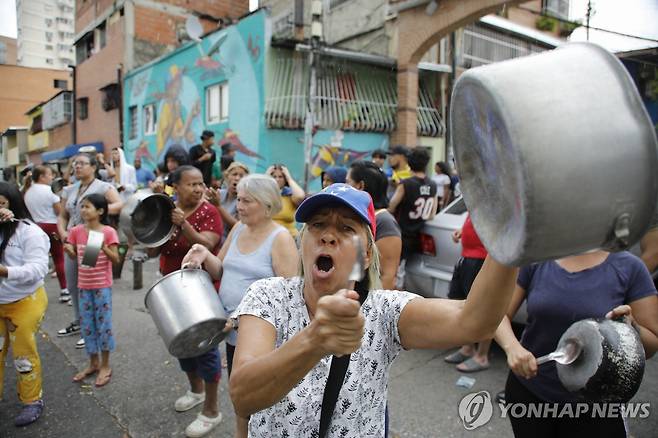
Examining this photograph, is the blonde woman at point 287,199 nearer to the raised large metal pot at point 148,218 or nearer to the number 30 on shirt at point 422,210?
the number 30 on shirt at point 422,210

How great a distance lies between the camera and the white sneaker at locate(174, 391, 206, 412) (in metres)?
3.43

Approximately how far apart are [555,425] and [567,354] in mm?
489

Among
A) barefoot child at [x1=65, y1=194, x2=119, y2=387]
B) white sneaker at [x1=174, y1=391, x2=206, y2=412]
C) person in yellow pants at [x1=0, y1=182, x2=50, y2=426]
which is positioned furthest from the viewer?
barefoot child at [x1=65, y1=194, x2=119, y2=387]

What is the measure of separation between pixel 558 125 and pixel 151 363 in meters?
4.39

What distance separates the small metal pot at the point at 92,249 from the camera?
3738 mm

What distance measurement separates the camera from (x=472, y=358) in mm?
4023

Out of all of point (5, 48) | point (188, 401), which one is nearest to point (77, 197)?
point (188, 401)

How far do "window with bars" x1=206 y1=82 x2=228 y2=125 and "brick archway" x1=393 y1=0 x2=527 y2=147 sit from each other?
16.6 feet

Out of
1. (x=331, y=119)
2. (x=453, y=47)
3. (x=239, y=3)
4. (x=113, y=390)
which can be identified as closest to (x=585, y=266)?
(x=113, y=390)

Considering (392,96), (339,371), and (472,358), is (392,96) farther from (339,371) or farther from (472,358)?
(339,371)

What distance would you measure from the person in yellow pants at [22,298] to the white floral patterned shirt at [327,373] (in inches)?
103

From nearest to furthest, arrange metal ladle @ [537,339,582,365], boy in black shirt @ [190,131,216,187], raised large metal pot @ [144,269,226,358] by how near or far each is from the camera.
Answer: metal ladle @ [537,339,582,365] → raised large metal pot @ [144,269,226,358] → boy in black shirt @ [190,131,216,187]

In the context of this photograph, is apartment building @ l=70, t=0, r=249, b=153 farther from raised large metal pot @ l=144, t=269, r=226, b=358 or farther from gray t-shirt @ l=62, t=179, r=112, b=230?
raised large metal pot @ l=144, t=269, r=226, b=358

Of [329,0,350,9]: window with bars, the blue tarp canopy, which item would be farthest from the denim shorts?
the blue tarp canopy
